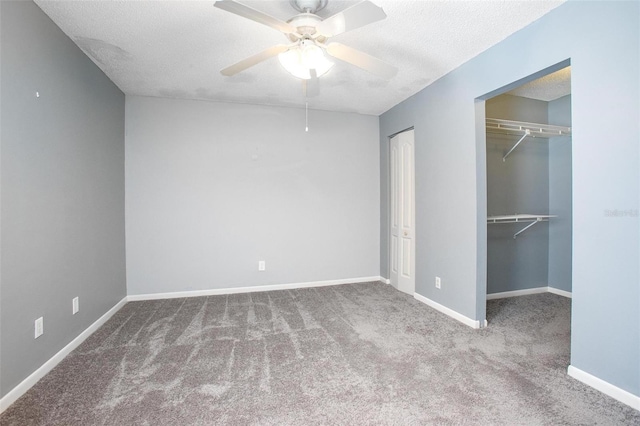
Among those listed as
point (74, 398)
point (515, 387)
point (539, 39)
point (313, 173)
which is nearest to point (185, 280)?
point (74, 398)

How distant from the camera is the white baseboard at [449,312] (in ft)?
8.64

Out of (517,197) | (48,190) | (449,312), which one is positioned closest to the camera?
(48,190)

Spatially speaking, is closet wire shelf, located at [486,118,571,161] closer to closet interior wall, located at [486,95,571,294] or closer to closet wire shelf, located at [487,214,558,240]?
closet interior wall, located at [486,95,571,294]

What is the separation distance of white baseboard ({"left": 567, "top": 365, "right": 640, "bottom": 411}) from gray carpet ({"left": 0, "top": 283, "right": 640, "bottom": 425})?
0.15ft

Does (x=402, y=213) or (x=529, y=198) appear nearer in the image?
(x=529, y=198)

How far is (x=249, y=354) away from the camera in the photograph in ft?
7.12

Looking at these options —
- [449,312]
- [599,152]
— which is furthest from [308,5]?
[449,312]

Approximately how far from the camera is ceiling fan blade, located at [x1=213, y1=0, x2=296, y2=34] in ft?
4.54

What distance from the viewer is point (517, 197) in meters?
3.56

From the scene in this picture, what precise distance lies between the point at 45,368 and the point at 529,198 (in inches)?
196

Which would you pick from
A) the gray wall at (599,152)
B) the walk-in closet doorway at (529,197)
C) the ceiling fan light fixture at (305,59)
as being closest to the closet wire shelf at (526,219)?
the walk-in closet doorway at (529,197)

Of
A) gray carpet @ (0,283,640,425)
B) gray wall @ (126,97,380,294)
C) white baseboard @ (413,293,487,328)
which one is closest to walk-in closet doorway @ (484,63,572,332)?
gray carpet @ (0,283,640,425)

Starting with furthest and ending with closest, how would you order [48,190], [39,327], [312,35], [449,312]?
→ [449,312]
[48,190]
[39,327]
[312,35]

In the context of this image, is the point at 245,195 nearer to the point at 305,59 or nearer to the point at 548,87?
the point at 305,59
